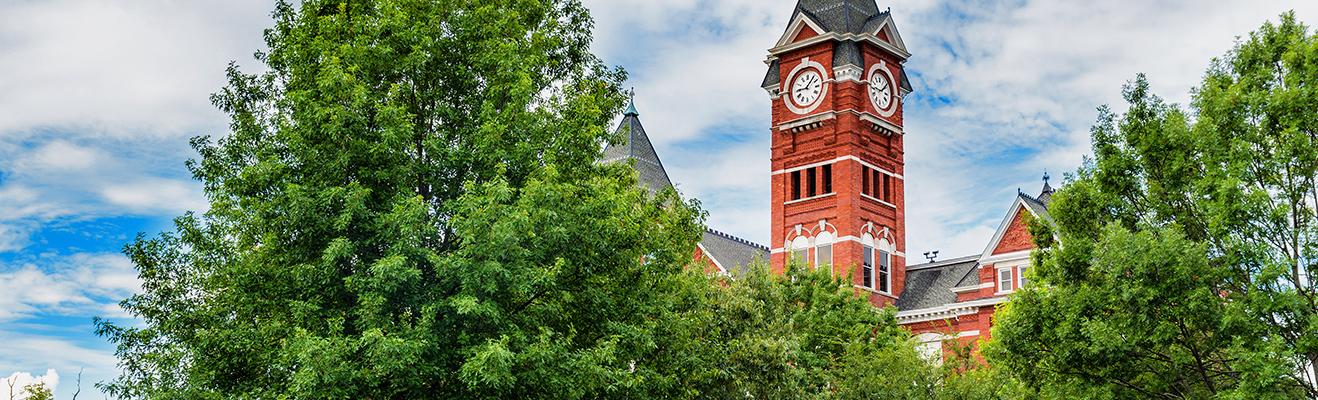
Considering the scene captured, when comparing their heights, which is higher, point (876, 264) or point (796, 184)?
point (796, 184)

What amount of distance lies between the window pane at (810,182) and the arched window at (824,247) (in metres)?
2.27

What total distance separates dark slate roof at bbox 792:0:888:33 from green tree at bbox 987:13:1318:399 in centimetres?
3601

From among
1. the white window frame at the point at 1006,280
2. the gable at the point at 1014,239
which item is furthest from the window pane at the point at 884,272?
the gable at the point at 1014,239

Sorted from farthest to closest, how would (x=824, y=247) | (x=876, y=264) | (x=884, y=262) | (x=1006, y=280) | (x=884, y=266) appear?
1. (x=884, y=262)
2. (x=884, y=266)
3. (x=876, y=264)
4. (x=824, y=247)
5. (x=1006, y=280)

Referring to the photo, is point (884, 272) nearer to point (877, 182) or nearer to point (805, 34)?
point (877, 182)

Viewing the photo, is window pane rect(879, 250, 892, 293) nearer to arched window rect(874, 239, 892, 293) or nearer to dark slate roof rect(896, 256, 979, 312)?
arched window rect(874, 239, 892, 293)

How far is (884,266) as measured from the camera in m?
60.6

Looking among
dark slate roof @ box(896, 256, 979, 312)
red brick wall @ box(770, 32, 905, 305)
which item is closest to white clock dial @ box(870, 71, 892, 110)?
red brick wall @ box(770, 32, 905, 305)

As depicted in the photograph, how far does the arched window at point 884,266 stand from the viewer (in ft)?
197

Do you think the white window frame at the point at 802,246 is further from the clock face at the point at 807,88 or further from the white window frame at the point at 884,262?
the clock face at the point at 807,88

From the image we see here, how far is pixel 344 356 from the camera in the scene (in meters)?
19.6

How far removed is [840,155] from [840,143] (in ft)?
1.95

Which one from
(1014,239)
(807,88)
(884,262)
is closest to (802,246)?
(884,262)

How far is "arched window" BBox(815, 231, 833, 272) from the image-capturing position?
5941 cm
